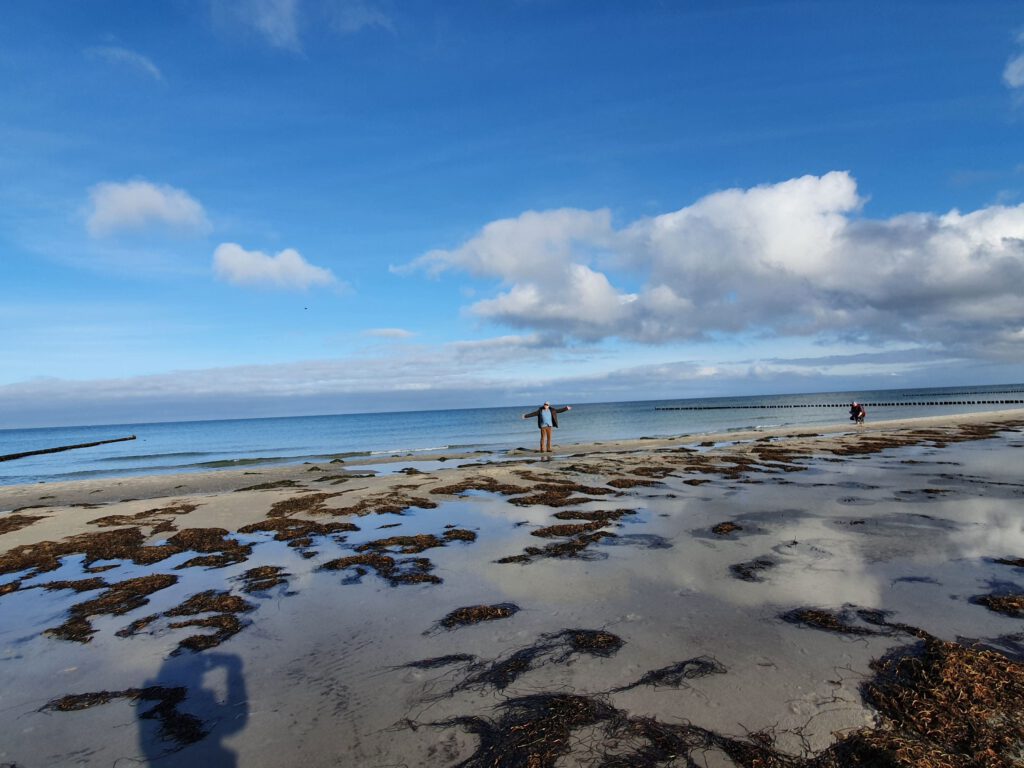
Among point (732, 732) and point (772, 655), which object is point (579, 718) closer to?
point (732, 732)

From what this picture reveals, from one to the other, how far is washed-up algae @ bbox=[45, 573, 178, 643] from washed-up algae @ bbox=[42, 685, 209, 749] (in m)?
1.90

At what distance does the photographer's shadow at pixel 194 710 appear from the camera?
4582mm

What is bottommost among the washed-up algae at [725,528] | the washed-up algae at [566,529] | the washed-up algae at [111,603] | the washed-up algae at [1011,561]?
the washed-up algae at [111,603]

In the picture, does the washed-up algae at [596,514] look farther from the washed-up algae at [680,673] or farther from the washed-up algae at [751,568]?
the washed-up algae at [680,673]

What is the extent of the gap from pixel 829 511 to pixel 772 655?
27.2ft

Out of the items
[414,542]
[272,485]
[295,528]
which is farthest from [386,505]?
[272,485]

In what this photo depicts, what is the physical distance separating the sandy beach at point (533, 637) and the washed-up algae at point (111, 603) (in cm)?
5

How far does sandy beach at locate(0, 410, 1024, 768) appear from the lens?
178 inches

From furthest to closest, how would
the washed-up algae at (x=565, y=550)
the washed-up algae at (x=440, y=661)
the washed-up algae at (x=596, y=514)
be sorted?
the washed-up algae at (x=596, y=514) → the washed-up algae at (x=565, y=550) → the washed-up algae at (x=440, y=661)

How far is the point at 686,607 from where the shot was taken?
711 centimetres

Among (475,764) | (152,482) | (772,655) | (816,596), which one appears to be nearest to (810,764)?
(772,655)

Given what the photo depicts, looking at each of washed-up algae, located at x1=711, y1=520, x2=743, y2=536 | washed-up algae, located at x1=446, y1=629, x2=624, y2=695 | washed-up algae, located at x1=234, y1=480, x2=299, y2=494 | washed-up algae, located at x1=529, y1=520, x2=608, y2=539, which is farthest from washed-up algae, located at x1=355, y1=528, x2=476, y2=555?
washed-up algae, located at x1=234, y1=480, x2=299, y2=494

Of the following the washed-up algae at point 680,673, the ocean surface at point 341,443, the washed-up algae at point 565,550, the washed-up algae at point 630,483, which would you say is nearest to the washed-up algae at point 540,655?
the washed-up algae at point 680,673

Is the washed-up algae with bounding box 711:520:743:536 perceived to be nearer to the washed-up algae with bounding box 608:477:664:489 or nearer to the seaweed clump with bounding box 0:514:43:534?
the washed-up algae with bounding box 608:477:664:489
